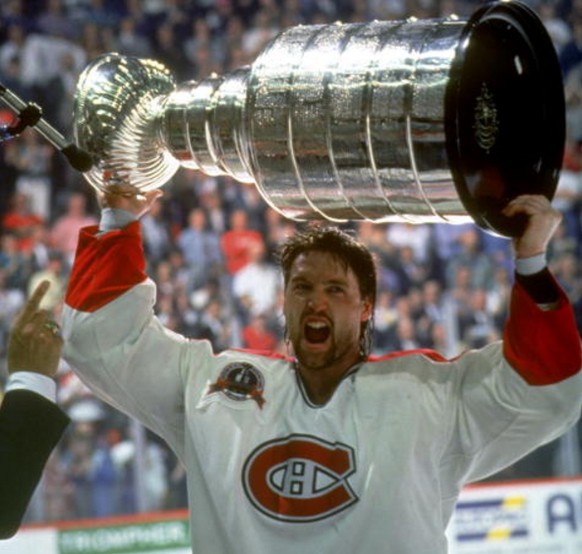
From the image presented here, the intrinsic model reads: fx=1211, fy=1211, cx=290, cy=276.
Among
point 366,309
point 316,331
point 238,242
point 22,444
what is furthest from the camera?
point 238,242

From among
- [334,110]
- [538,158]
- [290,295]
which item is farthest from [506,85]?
[290,295]

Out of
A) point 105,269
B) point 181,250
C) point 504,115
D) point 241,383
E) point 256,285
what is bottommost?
point 241,383

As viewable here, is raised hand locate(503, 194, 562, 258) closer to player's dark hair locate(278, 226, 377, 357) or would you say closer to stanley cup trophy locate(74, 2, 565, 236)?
stanley cup trophy locate(74, 2, 565, 236)

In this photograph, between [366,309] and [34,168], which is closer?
[366,309]

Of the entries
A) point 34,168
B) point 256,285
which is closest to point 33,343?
point 256,285

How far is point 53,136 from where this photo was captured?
2422mm

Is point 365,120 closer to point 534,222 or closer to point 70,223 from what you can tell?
point 534,222

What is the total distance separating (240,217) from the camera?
283 inches

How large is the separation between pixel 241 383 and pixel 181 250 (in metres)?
4.45

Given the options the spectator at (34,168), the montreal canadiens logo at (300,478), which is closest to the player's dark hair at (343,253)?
the montreal canadiens logo at (300,478)

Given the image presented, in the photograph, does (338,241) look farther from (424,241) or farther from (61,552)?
(424,241)

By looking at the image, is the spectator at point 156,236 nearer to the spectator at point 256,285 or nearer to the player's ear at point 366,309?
the spectator at point 256,285

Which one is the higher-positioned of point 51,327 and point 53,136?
point 53,136

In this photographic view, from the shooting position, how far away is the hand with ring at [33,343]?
2.25 metres
